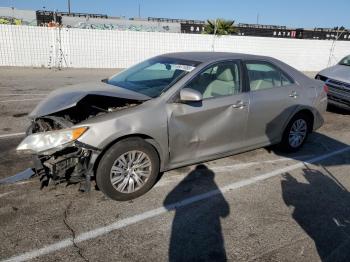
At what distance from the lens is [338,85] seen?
27.8ft

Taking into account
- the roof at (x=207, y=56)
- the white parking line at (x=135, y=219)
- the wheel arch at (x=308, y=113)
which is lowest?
the white parking line at (x=135, y=219)

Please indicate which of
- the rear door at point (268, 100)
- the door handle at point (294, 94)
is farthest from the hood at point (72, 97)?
the door handle at point (294, 94)

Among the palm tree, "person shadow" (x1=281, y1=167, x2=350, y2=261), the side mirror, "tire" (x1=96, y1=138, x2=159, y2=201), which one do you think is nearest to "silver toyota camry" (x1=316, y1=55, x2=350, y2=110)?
"person shadow" (x1=281, y1=167, x2=350, y2=261)

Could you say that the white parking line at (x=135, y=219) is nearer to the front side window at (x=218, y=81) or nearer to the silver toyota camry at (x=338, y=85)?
the front side window at (x=218, y=81)

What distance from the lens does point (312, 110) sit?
5.77 m

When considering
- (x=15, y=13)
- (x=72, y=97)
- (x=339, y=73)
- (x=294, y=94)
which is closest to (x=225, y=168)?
(x=294, y=94)

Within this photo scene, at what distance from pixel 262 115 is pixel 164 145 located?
1693 millimetres

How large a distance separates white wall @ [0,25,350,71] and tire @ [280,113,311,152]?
1464cm

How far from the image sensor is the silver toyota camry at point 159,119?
3.73m

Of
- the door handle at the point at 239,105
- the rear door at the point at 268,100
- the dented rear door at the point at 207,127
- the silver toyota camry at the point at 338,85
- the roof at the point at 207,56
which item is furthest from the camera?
the silver toyota camry at the point at 338,85

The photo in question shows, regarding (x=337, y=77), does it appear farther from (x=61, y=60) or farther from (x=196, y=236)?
(x=61, y=60)

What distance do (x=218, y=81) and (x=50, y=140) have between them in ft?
7.37

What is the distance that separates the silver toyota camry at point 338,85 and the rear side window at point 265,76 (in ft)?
11.7

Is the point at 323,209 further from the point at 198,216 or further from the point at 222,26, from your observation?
the point at 222,26
